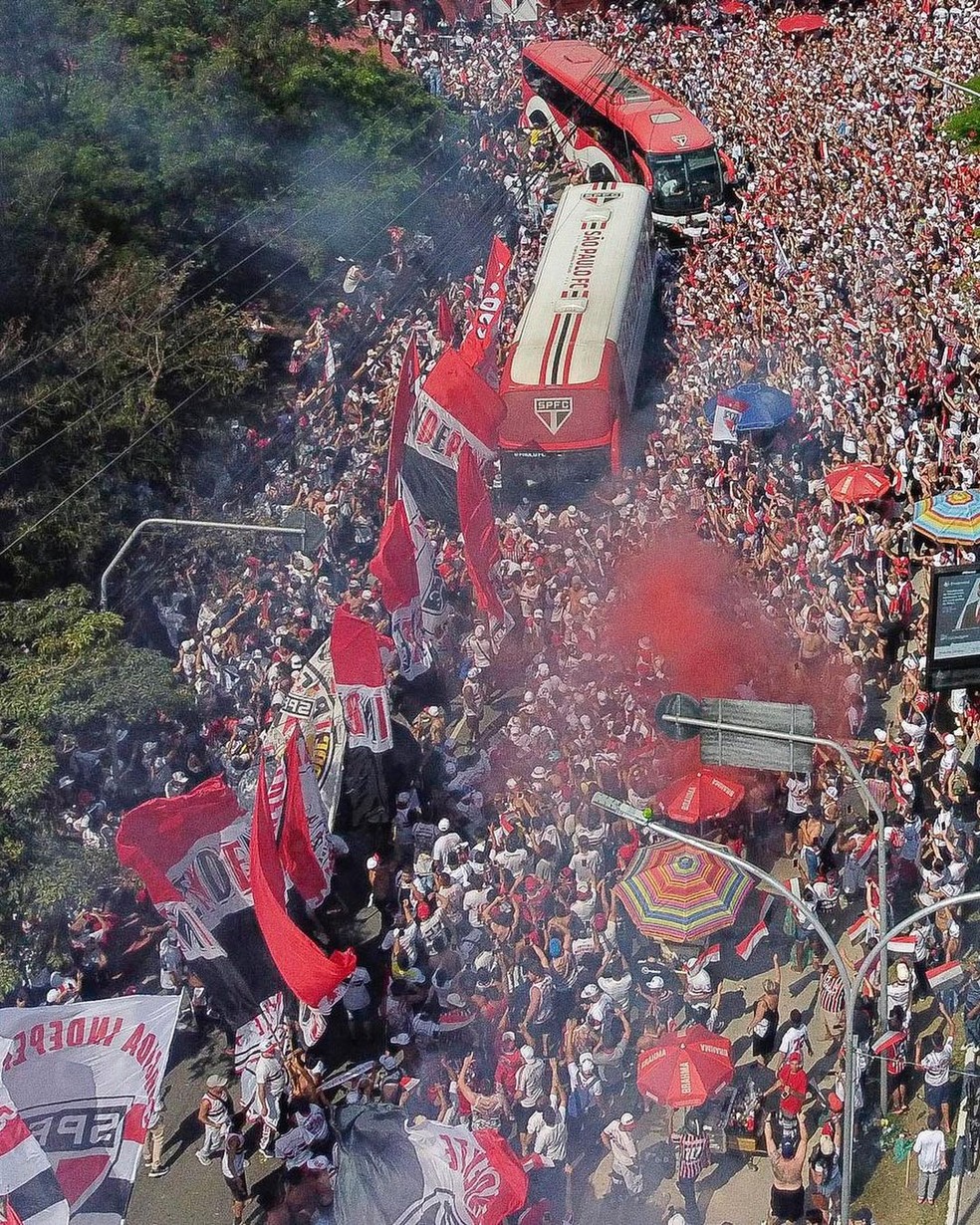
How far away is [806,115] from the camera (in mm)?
36281

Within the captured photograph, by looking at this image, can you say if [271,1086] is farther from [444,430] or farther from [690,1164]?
[444,430]

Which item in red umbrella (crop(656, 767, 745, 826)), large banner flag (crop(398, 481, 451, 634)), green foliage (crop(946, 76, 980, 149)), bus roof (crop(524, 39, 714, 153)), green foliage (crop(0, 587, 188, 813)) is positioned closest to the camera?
red umbrella (crop(656, 767, 745, 826))

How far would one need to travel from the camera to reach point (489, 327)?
22234 mm

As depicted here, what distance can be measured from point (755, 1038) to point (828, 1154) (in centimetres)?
143

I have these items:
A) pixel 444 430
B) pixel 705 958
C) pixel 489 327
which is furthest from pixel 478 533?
pixel 705 958

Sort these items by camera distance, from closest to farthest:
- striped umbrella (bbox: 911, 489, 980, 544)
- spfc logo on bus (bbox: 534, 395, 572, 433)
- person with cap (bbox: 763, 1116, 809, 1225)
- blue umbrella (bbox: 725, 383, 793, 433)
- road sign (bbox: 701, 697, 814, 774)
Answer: road sign (bbox: 701, 697, 814, 774), person with cap (bbox: 763, 1116, 809, 1225), striped umbrella (bbox: 911, 489, 980, 544), spfc logo on bus (bbox: 534, 395, 572, 433), blue umbrella (bbox: 725, 383, 793, 433)

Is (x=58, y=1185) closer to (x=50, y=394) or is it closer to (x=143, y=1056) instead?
(x=143, y=1056)

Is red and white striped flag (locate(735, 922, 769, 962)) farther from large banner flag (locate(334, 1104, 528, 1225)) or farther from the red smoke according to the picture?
large banner flag (locate(334, 1104, 528, 1225))

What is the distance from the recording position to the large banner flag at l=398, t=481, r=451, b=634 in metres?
17.2

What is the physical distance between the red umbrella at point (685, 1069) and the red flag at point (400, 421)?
7.39 m

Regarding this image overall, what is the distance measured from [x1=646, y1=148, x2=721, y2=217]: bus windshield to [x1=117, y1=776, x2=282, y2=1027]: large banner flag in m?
21.9

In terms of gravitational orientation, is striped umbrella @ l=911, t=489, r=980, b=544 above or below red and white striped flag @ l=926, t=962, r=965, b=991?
below

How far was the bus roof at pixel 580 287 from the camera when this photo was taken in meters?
23.1

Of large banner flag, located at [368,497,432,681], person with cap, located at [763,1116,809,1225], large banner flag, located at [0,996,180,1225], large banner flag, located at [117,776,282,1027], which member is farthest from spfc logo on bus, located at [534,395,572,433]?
large banner flag, located at [0,996,180,1225]
